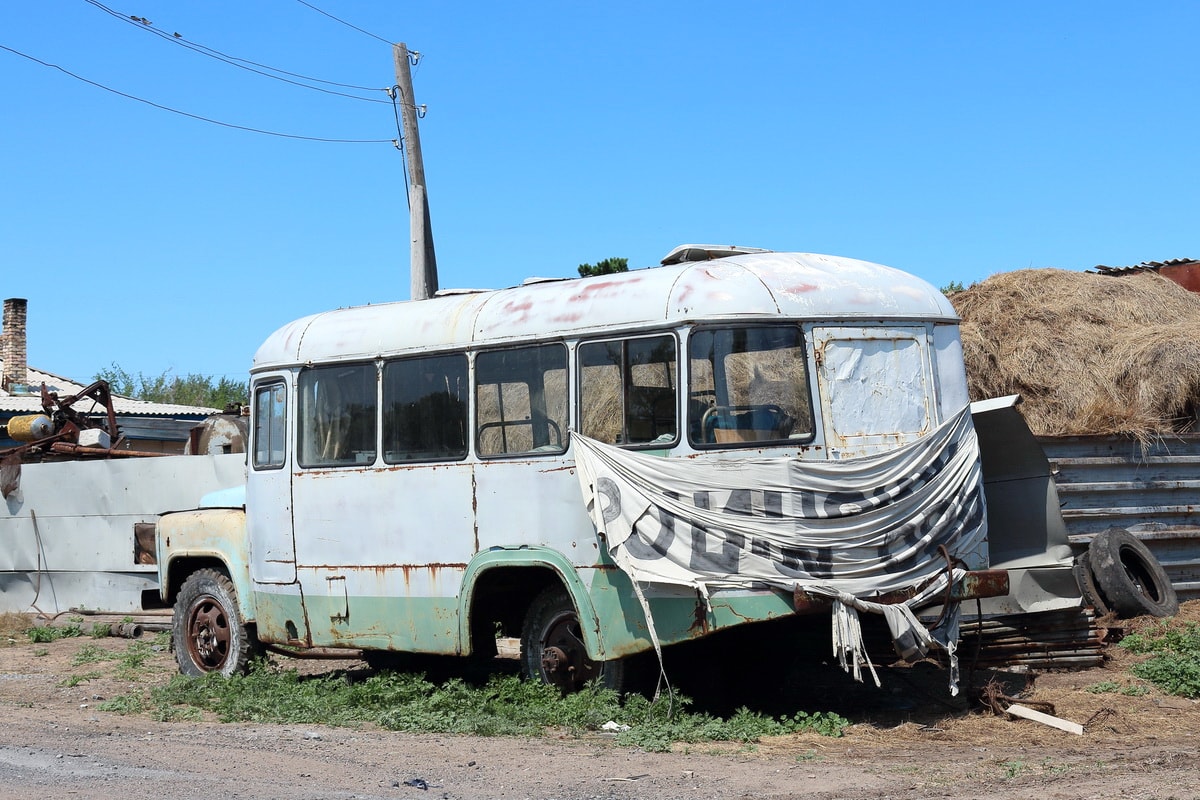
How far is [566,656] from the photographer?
29.7 ft

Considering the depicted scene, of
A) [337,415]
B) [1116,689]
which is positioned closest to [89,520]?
[337,415]

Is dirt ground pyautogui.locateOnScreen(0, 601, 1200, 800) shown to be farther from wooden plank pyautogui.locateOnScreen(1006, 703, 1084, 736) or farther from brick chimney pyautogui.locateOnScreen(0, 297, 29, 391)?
brick chimney pyautogui.locateOnScreen(0, 297, 29, 391)

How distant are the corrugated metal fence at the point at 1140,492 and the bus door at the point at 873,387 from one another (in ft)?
14.0

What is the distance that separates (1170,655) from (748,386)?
4366 mm

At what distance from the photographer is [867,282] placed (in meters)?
8.69

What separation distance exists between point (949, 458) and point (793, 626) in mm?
1474

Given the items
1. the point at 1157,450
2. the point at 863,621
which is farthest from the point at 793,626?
the point at 1157,450

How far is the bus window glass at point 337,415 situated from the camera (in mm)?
10016

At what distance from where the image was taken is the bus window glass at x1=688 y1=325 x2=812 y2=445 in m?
8.23

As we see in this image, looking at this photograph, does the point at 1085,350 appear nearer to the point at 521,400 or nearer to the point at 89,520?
the point at 521,400

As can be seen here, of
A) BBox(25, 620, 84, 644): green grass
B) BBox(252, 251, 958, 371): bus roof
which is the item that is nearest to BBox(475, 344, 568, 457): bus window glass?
BBox(252, 251, 958, 371): bus roof

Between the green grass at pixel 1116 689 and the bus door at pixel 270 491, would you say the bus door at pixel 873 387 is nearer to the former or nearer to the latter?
the green grass at pixel 1116 689

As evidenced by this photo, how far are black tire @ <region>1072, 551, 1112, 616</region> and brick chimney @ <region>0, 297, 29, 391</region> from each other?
27772 mm

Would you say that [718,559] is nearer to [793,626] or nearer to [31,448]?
[793,626]
